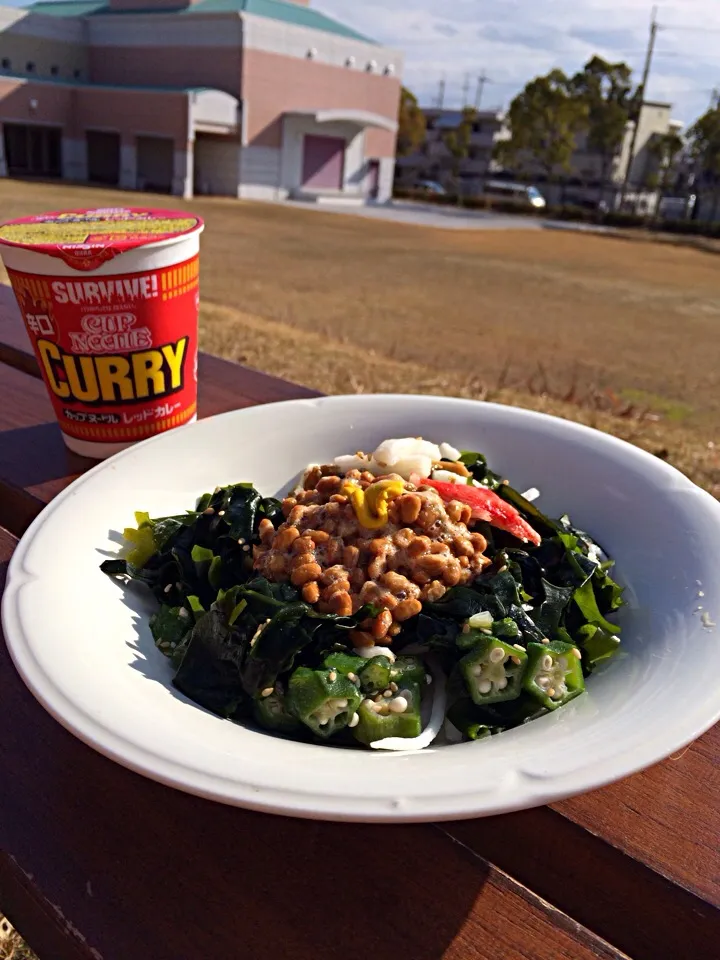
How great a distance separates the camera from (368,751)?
3.18ft

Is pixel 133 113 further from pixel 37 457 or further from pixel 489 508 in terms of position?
pixel 489 508

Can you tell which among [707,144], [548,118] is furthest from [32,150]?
[707,144]

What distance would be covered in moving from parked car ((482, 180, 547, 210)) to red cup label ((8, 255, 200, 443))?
39256mm

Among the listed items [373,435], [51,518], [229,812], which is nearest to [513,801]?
[229,812]

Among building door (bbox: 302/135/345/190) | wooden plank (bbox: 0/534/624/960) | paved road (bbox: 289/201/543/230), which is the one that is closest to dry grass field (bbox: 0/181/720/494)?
wooden plank (bbox: 0/534/624/960)

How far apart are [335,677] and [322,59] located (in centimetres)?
3771

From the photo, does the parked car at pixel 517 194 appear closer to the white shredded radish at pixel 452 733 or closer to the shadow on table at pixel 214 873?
the white shredded radish at pixel 452 733

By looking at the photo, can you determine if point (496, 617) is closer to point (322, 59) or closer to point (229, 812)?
point (229, 812)

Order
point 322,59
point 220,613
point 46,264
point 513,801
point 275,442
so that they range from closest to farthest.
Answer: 1. point 513,801
2. point 220,613
3. point 46,264
4. point 275,442
5. point 322,59

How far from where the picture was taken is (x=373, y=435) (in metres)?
1.73

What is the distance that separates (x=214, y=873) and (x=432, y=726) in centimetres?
32

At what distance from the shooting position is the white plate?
82cm

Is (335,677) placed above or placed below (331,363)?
above

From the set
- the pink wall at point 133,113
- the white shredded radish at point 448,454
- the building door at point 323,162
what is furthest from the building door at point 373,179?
the white shredded radish at point 448,454
